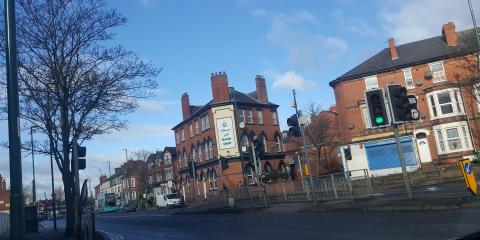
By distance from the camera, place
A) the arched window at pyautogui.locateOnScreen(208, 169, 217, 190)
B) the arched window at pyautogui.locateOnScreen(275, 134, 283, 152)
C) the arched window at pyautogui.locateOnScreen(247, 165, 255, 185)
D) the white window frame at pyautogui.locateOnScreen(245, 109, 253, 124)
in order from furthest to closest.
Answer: the arched window at pyautogui.locateOnScreen(275, 134, 283, 152) → the white window frame at pyautogui.locateOnScreen(245, 109, 253, 124) → the arched window at pyautogui.locateOnScreen(208, 169, 217, 190) → the arched window at pyautogui.locateOnScreen(247, 165, 255, 185)

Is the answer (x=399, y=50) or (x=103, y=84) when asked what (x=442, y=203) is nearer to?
(x=103, y=84)

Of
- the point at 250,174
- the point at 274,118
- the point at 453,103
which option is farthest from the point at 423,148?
the point at 274,118

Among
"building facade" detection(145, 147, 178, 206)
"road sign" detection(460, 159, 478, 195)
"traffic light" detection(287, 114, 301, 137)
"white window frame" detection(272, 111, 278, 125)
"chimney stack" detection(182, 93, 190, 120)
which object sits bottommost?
"road sign" detection(460, 159, 478, 195)

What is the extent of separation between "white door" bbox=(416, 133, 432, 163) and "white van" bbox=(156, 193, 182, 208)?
88.6ft

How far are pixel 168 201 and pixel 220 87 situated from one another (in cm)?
1489

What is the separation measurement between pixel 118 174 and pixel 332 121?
78804mm

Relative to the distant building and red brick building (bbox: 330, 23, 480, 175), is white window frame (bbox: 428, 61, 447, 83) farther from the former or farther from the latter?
the distant building

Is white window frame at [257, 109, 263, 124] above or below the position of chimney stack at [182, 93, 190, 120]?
below

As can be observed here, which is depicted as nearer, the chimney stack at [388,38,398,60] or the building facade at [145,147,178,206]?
the chimney stack at [388,38,398,60]

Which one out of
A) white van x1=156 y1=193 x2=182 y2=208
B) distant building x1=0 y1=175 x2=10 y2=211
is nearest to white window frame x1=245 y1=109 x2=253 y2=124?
white van x1=156 y1=193 x2=182 y2=208

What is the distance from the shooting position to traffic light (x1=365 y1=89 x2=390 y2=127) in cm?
1551

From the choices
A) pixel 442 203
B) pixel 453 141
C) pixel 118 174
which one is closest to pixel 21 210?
pixel 442 203

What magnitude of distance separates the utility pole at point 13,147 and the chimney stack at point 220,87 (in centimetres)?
4834

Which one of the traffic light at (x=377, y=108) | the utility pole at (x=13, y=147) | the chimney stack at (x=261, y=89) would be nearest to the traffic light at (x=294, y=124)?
the traffic light at (x=377, y=108)
